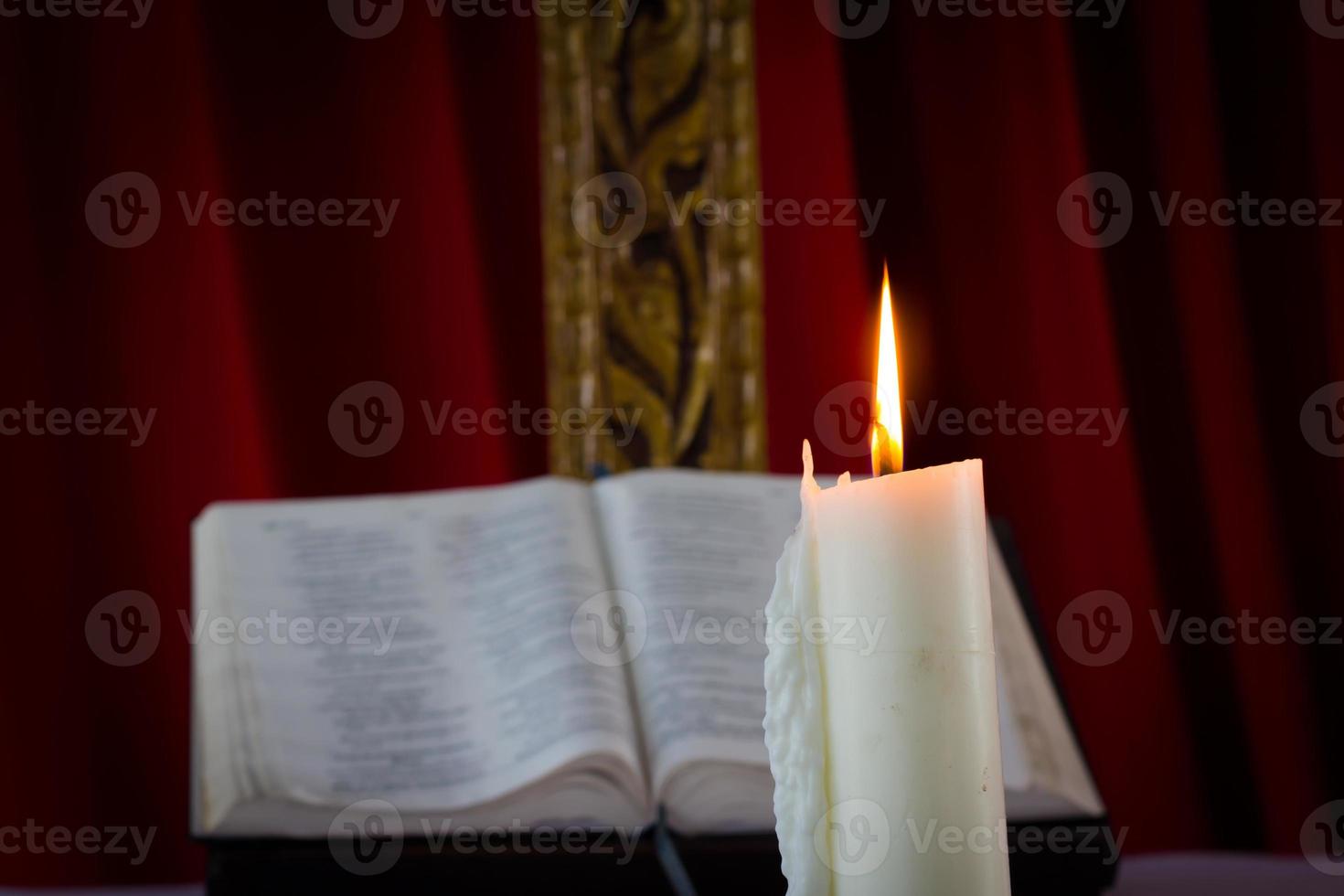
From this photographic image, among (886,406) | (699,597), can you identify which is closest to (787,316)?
(699,597)

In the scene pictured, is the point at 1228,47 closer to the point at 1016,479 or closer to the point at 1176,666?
the point at 1016,479

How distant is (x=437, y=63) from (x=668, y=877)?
0.90 meters

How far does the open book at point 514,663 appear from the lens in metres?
0.62

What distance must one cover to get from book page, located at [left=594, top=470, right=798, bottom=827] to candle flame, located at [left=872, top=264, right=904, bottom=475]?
361mm

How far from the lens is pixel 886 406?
28 cm

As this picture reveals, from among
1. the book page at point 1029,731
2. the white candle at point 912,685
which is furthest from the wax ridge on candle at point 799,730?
the book page at point 1029,731

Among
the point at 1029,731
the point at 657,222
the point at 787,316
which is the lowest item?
the point at 1029,731

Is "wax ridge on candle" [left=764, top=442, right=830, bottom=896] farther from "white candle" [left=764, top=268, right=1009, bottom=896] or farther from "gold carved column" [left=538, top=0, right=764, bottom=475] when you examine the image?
"gold carved column" [left=538, top=0, right=764, bottom=475]

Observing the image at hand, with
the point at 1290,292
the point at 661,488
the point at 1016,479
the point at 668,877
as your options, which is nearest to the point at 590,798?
the point at 668,877

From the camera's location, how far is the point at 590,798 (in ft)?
2.04

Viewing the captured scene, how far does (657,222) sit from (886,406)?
3.20 feet

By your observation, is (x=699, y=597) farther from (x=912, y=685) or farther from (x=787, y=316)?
(x=787, y=316)

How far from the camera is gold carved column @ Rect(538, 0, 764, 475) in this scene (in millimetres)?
1212

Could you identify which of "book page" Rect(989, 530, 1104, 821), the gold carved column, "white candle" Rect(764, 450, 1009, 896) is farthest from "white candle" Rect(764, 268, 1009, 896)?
the gold carved column
